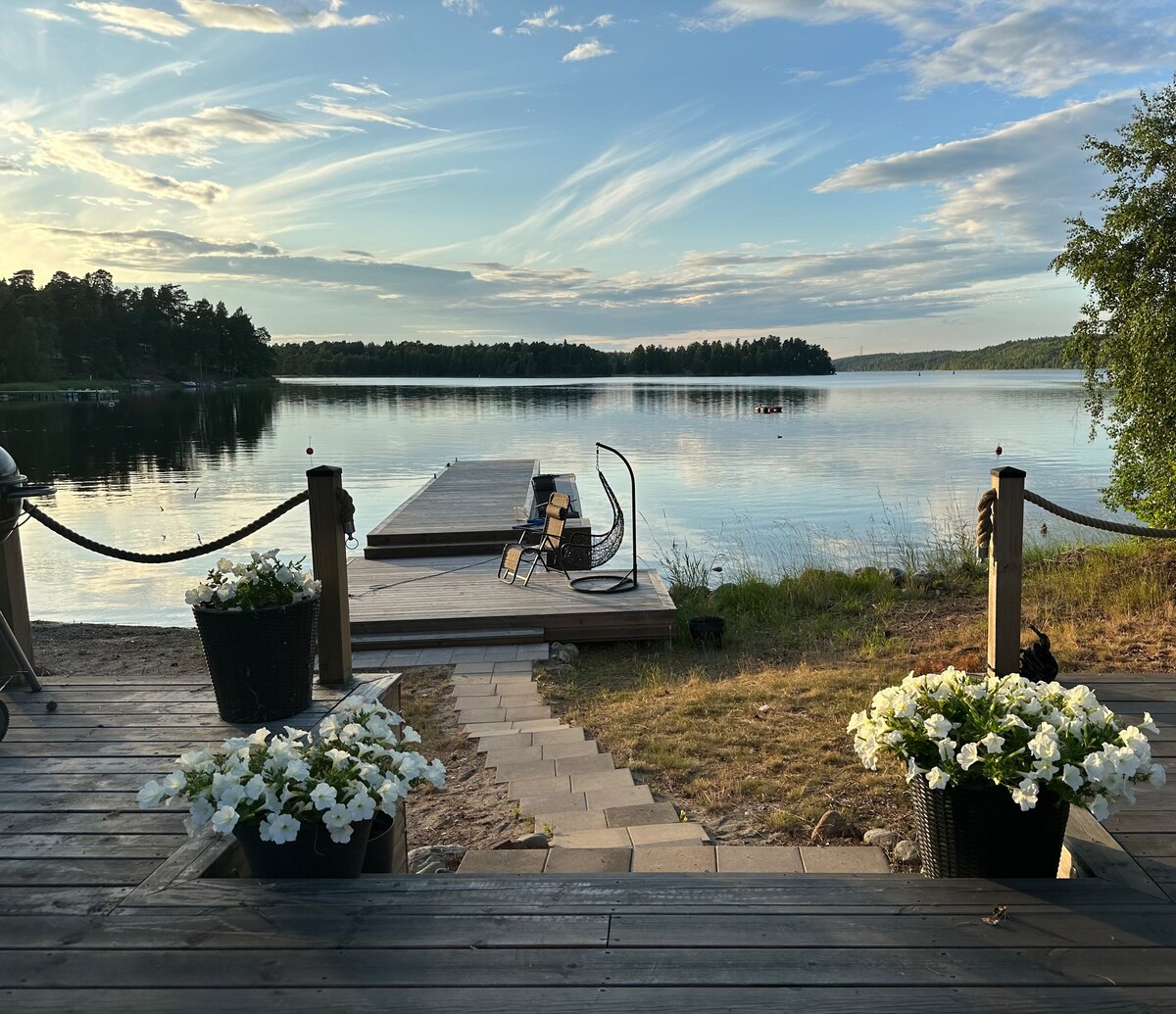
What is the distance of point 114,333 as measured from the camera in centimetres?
9038

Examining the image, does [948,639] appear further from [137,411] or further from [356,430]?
[137,411]

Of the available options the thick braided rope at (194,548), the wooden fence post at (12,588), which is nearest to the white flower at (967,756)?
the thick braided rope at (194,548)

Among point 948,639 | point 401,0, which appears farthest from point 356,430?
point 948,639

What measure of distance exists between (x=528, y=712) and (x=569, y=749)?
1.08 meters

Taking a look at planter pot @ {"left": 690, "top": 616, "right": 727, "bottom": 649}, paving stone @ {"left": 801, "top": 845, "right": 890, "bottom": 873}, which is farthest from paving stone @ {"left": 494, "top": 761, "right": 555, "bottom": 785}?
planter pot @ {"left": 690, "top": 616, "right": 727, "bottom": 649}

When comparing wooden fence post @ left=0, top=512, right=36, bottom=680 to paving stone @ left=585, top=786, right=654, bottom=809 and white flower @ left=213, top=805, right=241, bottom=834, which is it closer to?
white flower @ left=213, top=805, right=241, bottom=834

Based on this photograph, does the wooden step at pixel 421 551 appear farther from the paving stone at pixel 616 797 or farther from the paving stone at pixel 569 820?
the paving stone at pixel 569 820

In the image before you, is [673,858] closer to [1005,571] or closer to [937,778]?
[937,778]

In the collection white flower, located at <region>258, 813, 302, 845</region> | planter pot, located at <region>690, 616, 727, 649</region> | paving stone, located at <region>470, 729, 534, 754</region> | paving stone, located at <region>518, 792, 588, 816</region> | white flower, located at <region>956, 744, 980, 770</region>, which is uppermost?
white flower, located at <region>956, 744, 980, 770</region>

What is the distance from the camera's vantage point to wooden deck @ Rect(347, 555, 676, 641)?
746 cm

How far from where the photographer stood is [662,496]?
62.9 feet

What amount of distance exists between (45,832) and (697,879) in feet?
6.52

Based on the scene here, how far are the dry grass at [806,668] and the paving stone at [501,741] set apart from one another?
40 cm

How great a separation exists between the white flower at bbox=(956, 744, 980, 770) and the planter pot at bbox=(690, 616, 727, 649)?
18.3 ft
